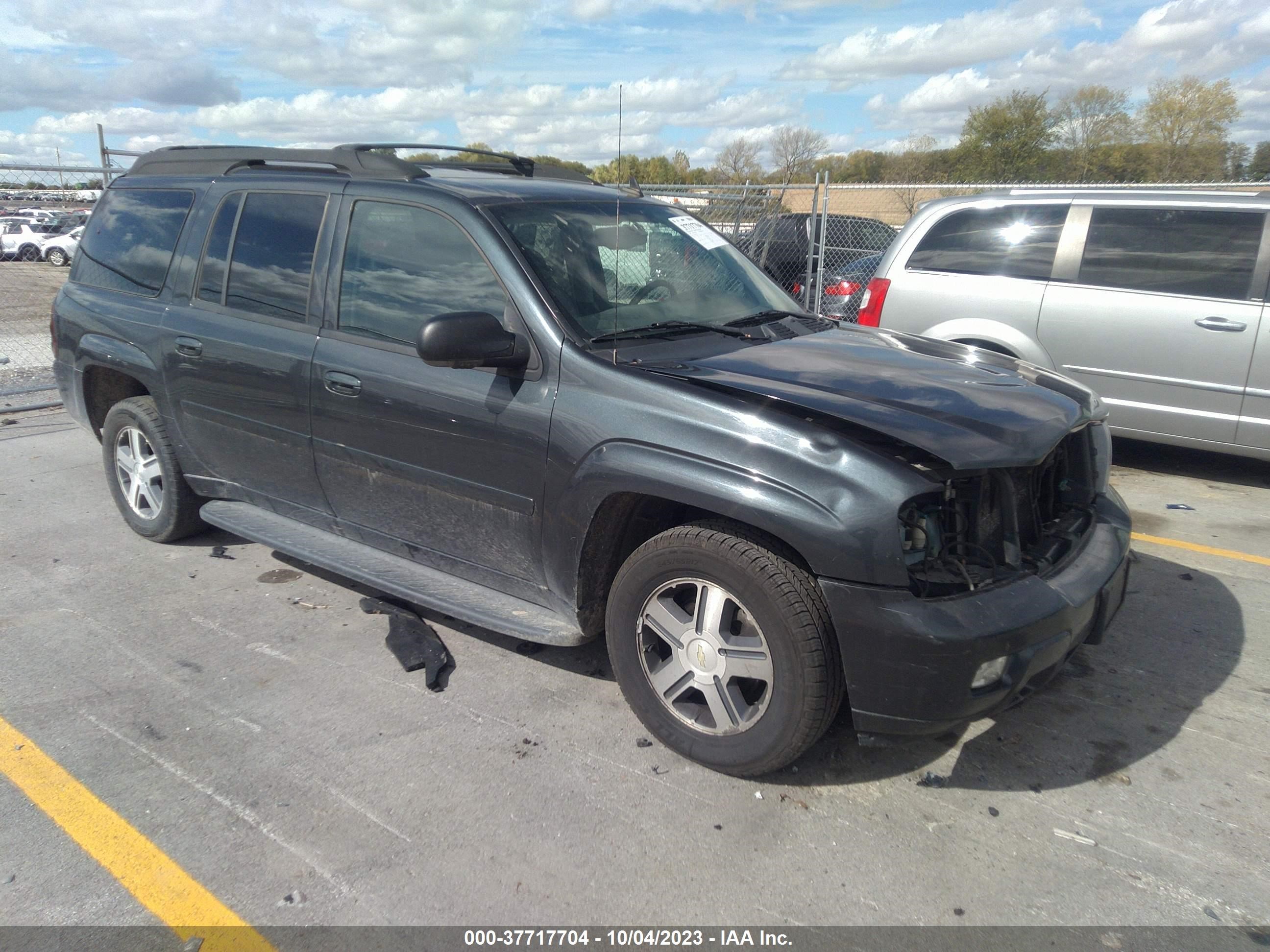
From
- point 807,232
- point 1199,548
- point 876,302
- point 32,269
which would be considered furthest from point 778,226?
point 32,269

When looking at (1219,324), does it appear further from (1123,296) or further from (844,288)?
(844,288)

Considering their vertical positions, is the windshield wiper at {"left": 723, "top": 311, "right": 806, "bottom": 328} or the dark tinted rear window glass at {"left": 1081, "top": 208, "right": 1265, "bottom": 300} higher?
the dark tinted rear window glass at {"left": 1081, "top": 208, "right": 1265, "bottom": 300}

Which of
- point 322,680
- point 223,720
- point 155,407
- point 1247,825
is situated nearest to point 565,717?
point 322,680

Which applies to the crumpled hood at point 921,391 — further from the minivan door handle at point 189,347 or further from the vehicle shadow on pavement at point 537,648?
the minivan door handle at point 189,347

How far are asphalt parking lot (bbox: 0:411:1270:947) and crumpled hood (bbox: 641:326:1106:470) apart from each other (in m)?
1.13

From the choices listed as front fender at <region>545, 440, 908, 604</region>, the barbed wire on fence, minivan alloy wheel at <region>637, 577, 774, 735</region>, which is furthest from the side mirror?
the barbed wire on fence

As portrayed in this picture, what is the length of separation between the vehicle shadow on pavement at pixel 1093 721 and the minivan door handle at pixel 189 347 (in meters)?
3.33

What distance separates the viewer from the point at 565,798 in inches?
118

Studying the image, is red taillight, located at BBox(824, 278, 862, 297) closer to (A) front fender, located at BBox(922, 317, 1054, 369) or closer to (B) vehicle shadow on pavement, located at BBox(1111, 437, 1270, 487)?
(B) vehicle shadow on pavement, located at BBox(1111, 437, 1270, 487)

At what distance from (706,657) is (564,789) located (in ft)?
2.12

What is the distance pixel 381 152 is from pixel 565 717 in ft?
8.66

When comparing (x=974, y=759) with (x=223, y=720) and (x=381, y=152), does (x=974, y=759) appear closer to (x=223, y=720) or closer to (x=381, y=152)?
(x=223, y=720)

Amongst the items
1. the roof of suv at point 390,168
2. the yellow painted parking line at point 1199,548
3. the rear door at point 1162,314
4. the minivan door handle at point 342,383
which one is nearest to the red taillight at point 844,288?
the rear door at point 1162,314

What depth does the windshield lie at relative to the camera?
3.51 m
